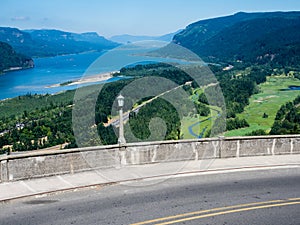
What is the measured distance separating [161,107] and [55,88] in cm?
10019

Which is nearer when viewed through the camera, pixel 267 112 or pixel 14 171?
pixel 14 171

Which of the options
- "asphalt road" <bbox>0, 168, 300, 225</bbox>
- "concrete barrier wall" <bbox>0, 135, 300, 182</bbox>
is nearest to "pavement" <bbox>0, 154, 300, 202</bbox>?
"concrete barrier wall" <bbox>0, 135, 300, 182</bbox>

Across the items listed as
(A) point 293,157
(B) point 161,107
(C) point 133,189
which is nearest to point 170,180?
(C) point 133,189

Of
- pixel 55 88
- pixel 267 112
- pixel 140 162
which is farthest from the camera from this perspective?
pixel 55 88

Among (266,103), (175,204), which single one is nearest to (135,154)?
(175,204)

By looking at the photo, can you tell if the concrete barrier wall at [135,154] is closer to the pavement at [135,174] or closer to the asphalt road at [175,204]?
the pavement at [135,174]

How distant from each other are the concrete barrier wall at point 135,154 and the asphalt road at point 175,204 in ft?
6.34

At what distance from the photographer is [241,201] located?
Answer: 38.8 ft

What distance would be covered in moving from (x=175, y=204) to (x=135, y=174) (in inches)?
128

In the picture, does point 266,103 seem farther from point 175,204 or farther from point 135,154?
point 175,204

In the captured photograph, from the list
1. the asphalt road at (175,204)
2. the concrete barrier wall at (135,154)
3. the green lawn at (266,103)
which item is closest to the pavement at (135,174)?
the concrete barrier wall at (135,154)

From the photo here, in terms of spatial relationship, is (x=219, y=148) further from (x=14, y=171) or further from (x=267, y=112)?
(x=267, y=112)

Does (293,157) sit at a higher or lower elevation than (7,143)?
higher

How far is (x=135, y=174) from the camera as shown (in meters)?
14.4
